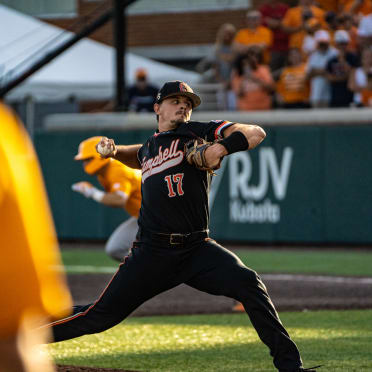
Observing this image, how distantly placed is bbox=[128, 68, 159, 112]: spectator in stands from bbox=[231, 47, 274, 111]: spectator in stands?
189 cm

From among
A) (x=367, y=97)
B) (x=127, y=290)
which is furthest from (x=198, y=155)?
(x=367, y=97)

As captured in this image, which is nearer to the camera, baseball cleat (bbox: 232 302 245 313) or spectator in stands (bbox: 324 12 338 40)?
baseball cleat (bbox: 232 302 245 313)

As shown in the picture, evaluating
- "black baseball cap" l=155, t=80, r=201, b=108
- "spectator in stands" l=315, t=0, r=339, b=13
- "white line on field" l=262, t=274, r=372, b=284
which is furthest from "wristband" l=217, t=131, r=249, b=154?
"spectator in stands" l=315, t=0, r=339, b=13

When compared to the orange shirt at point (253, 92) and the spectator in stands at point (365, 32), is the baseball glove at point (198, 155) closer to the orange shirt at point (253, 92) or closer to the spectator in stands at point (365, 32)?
the spectator in stands at point (365, 32)

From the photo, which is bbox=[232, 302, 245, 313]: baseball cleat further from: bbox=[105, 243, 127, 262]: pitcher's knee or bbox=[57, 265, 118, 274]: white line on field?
bbox=[57, 265, 118, 274]: white line on field

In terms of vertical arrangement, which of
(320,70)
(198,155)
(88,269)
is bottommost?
(88,269)

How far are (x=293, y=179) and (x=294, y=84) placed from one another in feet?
5.56

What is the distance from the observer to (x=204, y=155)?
16.5ft

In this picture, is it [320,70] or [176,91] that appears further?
[320,70]

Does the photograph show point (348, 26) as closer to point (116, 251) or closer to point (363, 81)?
point (363, 81)

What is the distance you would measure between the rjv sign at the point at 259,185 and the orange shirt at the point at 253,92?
2.79 ft

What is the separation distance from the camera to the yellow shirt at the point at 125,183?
29.3ft

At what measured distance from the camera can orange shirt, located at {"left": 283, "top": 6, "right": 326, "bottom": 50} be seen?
16.6 meters

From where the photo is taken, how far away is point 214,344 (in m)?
7.12
